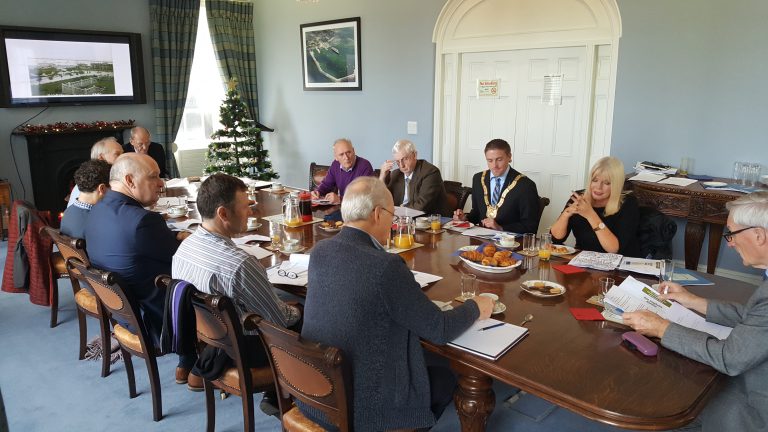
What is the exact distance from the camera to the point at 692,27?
420cm

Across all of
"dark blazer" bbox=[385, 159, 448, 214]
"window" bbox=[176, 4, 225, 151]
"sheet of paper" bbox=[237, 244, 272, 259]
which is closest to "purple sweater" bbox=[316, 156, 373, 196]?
"dark blazer" bbox=[385, 159, 448, 214]

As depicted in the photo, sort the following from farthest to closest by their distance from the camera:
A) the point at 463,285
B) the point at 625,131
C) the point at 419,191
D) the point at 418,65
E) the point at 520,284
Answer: the point at 418,65
the point at 625,131
the point at 419,191
the point at 520,284
the point at 463,285

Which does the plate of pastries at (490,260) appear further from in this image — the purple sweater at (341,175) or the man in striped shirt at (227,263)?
the purple sweater at (341,175)

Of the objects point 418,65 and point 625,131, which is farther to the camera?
point 418,65

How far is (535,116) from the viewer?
5215 mm

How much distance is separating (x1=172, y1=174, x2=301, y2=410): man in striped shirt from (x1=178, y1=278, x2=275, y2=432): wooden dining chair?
2.6 inches

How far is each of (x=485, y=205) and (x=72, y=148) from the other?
491cm

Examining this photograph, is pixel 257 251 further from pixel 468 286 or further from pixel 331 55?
pixel 331 55

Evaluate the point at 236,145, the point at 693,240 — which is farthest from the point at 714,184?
the point at 236,145

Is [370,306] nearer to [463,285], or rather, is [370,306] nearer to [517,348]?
[517,348]

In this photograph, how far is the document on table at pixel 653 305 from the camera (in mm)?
1860

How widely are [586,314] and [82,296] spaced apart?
2.56 meters

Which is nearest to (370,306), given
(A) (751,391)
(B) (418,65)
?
(A) (751,391)

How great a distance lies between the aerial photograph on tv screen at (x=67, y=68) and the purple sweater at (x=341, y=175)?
3.46 meters
